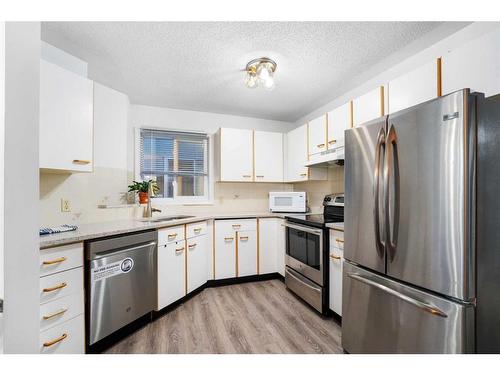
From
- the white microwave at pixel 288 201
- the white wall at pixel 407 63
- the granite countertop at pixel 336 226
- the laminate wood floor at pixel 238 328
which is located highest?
the white wall at pixel 407 63

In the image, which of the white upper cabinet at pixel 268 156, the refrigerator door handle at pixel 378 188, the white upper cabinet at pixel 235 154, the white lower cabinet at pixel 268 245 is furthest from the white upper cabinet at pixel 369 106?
the white lower cabinet at pixel 268 245

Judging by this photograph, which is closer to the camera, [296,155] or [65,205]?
[65,205]

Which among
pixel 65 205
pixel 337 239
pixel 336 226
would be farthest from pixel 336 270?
pixel 65 205

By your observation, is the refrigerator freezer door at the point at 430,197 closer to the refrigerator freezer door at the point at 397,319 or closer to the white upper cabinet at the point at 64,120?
the refrigerator freezer door at the point at 397,319

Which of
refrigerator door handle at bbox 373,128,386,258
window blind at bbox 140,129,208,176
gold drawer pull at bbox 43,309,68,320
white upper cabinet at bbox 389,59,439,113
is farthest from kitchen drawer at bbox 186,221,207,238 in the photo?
white upper cabinet at bbox 389,59,439,113

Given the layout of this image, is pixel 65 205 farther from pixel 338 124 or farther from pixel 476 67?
pixel 476 67

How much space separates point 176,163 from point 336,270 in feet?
7.98

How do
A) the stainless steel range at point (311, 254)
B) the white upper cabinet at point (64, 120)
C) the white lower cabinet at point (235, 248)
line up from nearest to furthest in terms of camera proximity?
the white upper cabinet at point (64, 120)
the stainless steel range at point (311, 254)
the white lower cabinet at point (235, 248)

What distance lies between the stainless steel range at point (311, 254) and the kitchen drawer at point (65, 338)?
72.5 inches

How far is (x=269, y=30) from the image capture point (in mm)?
1561

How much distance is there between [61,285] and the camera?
135 centimetres

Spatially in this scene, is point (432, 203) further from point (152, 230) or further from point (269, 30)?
point (152, 230)

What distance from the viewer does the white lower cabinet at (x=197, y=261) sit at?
2.40 meters

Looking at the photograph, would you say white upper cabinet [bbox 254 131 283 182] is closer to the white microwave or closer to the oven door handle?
the white microwave
